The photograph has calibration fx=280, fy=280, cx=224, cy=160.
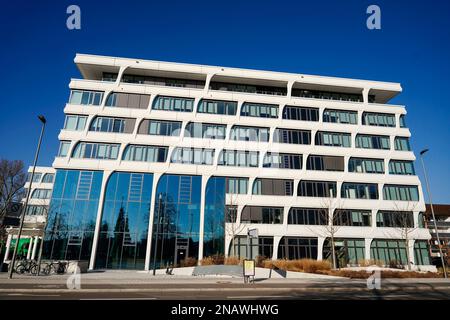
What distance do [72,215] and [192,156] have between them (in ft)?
47.9

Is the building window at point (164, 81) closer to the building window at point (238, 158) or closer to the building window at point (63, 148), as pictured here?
the building window at point (238, 158)

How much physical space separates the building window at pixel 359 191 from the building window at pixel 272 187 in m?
7.13

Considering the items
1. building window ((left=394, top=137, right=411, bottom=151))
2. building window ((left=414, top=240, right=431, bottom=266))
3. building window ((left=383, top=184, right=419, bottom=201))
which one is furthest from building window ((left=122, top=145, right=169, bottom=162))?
building window ((left=414, top=240, right=431, bottom=266))

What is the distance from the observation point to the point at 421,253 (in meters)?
35.1

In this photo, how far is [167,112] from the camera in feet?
115

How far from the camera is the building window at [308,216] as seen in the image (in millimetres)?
34156

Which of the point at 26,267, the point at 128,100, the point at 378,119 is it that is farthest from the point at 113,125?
the point at 378,119

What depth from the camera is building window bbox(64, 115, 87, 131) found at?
33094mm

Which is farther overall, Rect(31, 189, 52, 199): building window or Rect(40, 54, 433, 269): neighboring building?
Rect(31, 189, 52, 199): building window

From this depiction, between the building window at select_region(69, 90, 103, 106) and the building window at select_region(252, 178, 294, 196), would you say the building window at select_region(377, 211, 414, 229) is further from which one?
the building window at select_region(69, 90, 103, 106)

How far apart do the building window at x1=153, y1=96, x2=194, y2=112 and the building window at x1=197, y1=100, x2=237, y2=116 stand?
4.64 feet

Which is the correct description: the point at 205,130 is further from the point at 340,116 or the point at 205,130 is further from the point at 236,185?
the point at 340,116

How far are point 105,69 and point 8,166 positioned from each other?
769 inches

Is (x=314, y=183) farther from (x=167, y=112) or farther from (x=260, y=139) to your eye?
(x=167, y=112)
